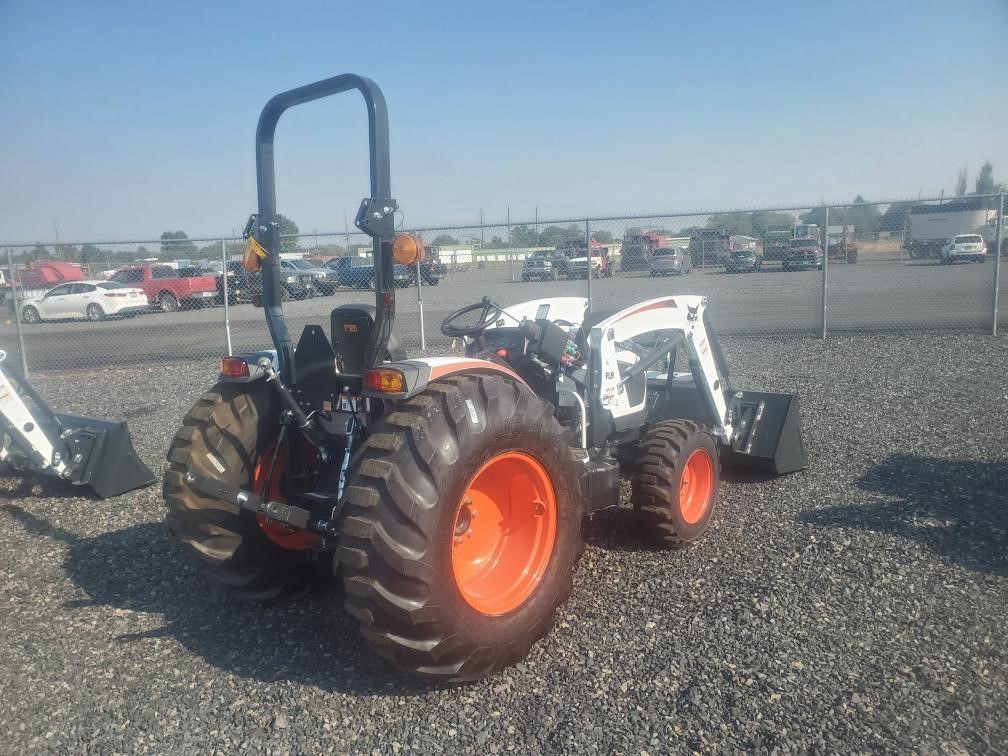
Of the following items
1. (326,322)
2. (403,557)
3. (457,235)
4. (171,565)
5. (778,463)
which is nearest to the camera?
(403,557)

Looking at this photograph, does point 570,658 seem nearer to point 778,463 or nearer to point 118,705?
point 118,705

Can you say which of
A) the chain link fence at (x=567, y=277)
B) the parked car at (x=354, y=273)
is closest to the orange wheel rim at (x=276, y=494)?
the chain link fence at (x=567, y=277)

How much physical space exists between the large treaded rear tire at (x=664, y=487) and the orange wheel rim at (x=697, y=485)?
0.05 meters

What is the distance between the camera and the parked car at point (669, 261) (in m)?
12.7

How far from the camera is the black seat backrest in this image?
3.64 meters

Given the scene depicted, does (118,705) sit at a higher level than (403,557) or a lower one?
lower

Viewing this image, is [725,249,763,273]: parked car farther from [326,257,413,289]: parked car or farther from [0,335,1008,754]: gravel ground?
[0,335,1008,754]: gravel ground

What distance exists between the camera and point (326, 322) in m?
Result: 15.1

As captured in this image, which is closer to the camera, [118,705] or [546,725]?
[546,725]

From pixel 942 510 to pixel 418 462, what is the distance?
364 centimetres

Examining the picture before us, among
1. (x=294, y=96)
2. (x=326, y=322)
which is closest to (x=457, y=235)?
Result: (x=326, y=322)

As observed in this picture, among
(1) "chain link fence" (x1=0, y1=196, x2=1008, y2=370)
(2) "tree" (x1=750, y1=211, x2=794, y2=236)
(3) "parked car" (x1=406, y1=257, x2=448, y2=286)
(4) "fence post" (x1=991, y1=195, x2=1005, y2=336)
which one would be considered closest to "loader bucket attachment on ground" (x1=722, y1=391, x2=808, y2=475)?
(1) "chain link fence" (x1=0, y1=196, x2=1008, y2=370)

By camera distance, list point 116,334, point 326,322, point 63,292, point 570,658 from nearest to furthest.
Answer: point 570,658 → point 326,322 → point 116,334 → point 63,292

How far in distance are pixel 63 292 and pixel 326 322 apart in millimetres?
8331
